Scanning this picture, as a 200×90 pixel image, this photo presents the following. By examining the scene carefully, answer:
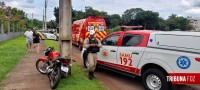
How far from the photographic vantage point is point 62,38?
9203 millimetres

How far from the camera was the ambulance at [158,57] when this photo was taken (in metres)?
6.81

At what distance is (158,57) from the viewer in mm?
7566

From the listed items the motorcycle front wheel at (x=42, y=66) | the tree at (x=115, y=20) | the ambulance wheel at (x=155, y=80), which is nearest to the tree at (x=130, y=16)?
the tree at (x=115, y=20)

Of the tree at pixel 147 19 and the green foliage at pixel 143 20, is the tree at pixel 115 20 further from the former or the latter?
the tree at pixel 147 19

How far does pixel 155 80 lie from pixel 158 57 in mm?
650

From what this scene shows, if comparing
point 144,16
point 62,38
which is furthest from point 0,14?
point 144,16

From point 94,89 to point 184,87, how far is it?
284 cm

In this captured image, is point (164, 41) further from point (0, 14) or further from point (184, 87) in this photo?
point (0, 14)

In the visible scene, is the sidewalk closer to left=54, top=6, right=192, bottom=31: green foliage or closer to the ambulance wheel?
the ambulance wheel

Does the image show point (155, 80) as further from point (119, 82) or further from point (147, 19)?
point (147, 19)

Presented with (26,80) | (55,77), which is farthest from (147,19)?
(55,77)

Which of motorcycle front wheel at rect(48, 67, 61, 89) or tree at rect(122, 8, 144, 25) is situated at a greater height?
tree at rect(122, 8, 144, 25)

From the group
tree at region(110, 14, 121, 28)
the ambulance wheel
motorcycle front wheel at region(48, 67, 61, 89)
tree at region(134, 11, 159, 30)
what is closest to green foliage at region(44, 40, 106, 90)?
motorcycle front wheel at region(48, 67, 61, 89)

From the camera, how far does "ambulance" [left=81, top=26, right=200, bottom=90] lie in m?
6.81
